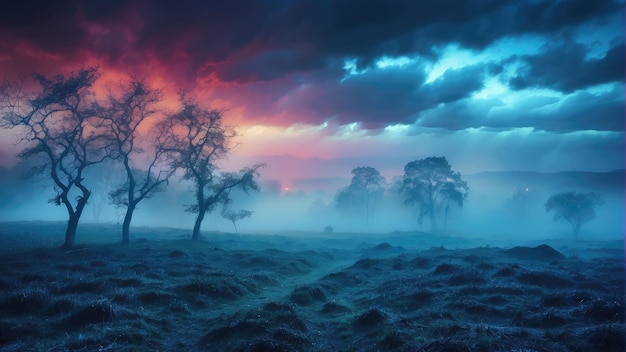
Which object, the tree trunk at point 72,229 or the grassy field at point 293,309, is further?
the tree trunk at point 72,229

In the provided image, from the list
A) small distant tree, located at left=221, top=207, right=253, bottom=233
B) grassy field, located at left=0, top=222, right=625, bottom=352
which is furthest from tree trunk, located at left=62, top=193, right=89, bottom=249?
small distant tree, located at left=221, top=207, right=253, bottom=233

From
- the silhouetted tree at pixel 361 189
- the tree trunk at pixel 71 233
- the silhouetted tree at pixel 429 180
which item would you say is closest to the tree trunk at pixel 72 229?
the tree trunk at pixel 71 233

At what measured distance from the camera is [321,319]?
15820 mm

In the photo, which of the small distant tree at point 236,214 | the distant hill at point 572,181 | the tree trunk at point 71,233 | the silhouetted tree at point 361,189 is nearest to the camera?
the tree trunk at point 71,233

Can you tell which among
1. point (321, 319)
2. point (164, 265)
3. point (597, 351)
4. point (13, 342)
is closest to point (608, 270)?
point (597, 351)

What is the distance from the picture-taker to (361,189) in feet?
330

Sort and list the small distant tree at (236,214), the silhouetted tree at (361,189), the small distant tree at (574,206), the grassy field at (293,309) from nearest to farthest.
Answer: the grassy field at (293,309)
the small distant tree at (236,214)
the small distant tree at (574,206)
the silhouetted tree at (361,189)

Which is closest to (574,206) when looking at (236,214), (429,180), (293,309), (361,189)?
(429,180)

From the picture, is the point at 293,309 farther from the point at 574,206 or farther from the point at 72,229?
the point at 574,206

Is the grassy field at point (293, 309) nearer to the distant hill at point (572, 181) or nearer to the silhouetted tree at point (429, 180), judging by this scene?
the silhouetted tree at point (429, 180)

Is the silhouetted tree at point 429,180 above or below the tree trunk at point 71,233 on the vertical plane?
above

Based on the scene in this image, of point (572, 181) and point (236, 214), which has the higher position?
point (572, 181)

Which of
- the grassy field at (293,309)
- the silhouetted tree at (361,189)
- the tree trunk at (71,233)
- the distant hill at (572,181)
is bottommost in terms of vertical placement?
the grassy field at (293,309)

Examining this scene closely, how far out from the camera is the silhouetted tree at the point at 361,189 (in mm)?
98000
